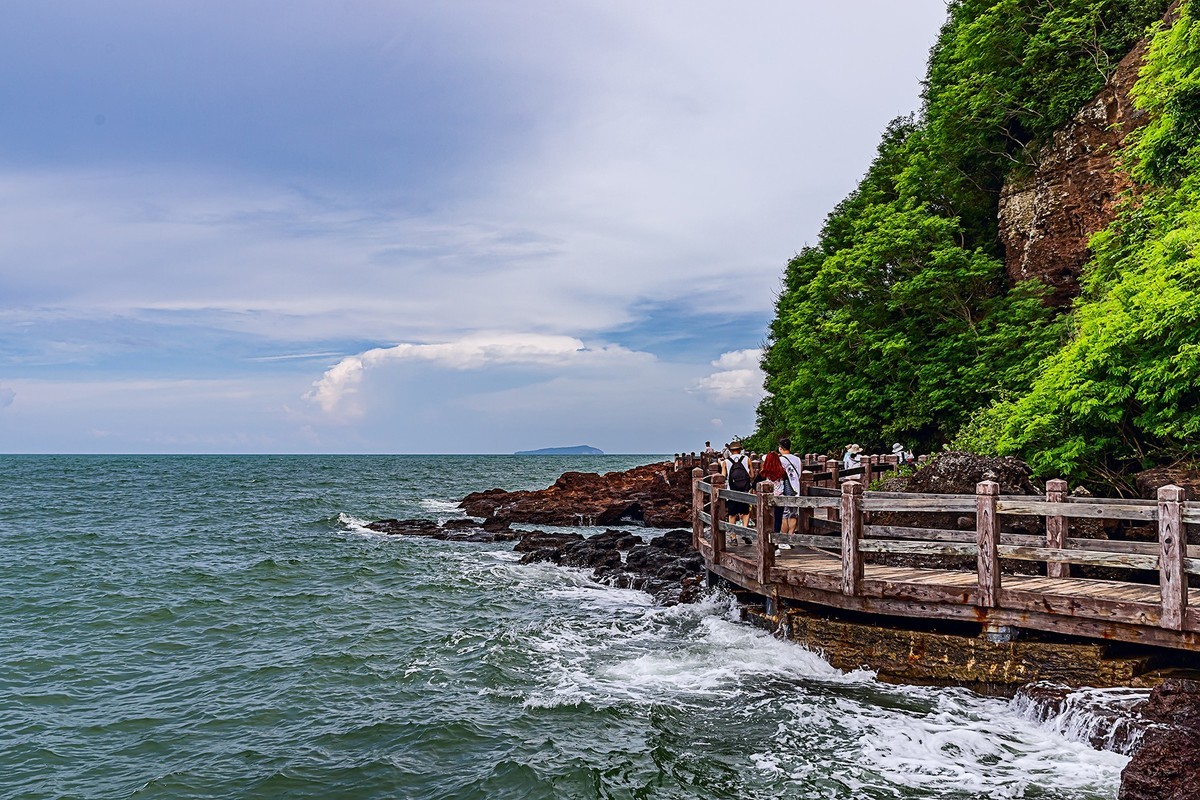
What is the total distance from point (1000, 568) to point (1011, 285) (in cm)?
1851

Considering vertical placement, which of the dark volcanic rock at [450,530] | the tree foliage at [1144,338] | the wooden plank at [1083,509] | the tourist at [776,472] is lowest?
the dark volcanic rock at [450,530]

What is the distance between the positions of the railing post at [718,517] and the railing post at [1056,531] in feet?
17.3

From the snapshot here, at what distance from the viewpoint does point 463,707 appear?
1117 centimetres

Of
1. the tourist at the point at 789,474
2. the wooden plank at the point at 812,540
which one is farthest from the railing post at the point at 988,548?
the tourist at the point at 789,474

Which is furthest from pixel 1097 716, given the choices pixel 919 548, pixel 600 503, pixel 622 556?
pixel 600 503

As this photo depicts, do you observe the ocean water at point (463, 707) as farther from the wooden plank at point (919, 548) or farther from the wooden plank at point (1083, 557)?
the wooden plank at point (1083, 557)

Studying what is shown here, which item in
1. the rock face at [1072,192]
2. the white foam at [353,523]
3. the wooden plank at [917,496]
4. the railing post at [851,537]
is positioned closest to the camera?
the wooden plank at [917,496]

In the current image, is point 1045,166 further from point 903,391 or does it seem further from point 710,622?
point 710,622

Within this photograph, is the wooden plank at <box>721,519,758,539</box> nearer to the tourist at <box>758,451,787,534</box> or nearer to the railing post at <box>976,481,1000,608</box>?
the tourist at <box>758,451,787,534</box>

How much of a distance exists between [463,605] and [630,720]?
9155mm

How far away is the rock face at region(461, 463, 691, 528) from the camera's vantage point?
36375 mm

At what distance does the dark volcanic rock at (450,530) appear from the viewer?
3274 centimetres

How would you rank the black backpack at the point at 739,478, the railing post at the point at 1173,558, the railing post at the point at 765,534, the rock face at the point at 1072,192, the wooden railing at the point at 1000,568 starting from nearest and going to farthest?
1. the railing post at the point at 1173,558
2. the wooden railing at the point at 1000,568
3. the railing post at the point at 765,534
4. the black backpack at the point at 739,478
5. the rock face at the point at 1072,192

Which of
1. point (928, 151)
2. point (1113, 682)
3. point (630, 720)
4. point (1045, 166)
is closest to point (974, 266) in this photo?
point (1045, 166)
